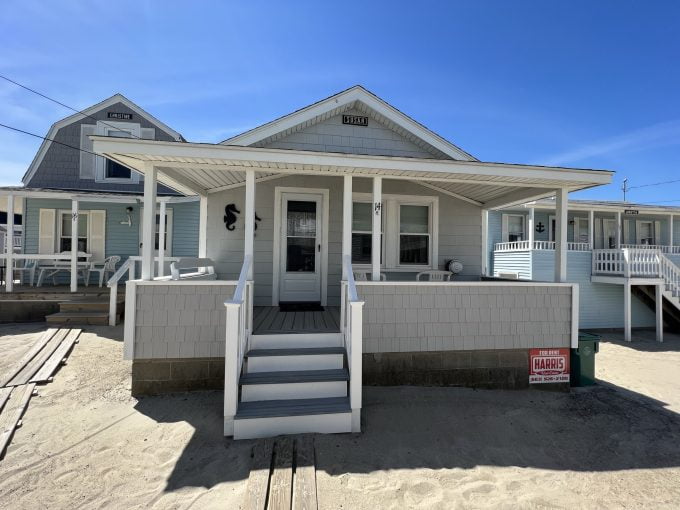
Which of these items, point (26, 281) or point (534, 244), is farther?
point (534, 244)

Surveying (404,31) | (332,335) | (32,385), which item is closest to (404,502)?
(332,335)

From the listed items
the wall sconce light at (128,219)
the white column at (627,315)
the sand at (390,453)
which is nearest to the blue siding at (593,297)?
the white column at (627,315)

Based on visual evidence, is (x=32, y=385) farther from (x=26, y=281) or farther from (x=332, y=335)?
(x=26, y=281)

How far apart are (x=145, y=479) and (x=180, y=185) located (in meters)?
4.06

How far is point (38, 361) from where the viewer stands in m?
5.09

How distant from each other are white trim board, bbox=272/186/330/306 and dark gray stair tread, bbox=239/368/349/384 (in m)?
2.31

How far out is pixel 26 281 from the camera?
9758mm

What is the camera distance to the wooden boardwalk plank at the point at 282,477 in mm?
2292

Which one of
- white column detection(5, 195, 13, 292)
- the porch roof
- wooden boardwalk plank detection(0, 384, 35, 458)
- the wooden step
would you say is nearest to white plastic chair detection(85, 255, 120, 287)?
white column detection(5, 195, 13, 292)

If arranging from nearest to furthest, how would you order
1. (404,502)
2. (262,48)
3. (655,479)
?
(404,502) → (655,479) → (262,48)

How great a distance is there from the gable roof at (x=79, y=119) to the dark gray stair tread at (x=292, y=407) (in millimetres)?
10338

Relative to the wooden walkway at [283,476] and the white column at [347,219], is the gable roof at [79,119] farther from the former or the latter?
the wooden walkway at [283,476]

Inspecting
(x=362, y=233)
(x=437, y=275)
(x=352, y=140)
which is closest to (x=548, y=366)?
(x=437, y=275)

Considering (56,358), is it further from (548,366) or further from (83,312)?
(548,366)
